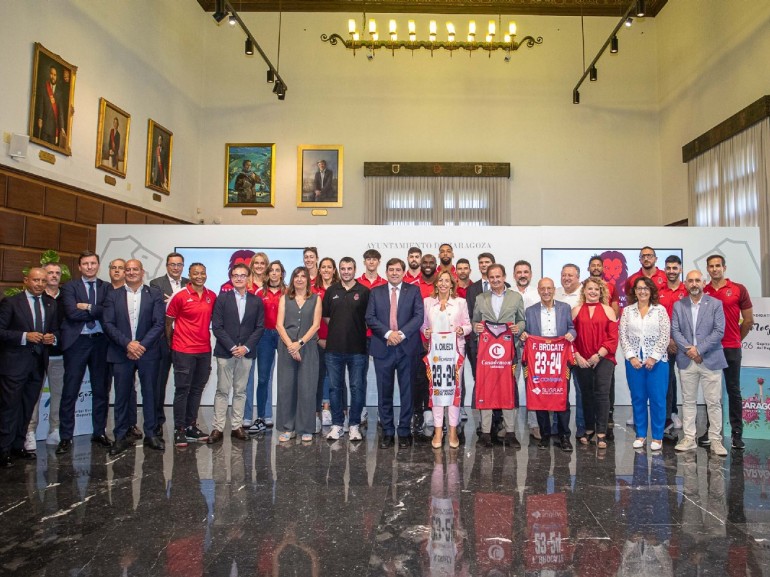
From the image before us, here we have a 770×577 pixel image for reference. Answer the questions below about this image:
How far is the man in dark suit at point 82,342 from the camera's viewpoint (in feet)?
14.8

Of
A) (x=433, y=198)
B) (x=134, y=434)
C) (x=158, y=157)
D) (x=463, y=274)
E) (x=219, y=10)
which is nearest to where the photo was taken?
(x=134, y=434)

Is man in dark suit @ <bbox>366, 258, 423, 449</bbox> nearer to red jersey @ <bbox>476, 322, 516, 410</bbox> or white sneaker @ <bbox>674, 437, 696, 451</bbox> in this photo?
red jersey @ <bbox>476, 322, 516, 410</bbox>

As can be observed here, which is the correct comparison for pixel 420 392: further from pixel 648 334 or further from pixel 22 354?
pixel 22 354

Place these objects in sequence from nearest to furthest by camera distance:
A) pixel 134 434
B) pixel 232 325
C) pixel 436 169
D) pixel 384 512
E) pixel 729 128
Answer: pixel 384 512 < pixel 232 325 < pixel 134 434 < pixel 729 128 < pixel 436 169

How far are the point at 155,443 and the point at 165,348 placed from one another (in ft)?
3.03

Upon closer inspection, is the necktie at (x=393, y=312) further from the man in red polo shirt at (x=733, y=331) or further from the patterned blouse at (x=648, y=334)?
the man in red polo shirt at (x=733, y=331)

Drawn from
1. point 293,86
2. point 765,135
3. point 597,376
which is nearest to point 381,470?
point 597,376

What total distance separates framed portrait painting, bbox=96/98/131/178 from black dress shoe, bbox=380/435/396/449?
20.0 feet

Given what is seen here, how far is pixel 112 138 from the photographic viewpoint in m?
8.14

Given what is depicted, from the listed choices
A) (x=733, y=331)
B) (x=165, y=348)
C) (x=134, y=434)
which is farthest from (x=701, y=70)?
(x=134, y=434)

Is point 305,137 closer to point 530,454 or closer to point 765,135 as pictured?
point 765,135

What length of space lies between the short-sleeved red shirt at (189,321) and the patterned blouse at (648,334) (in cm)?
368

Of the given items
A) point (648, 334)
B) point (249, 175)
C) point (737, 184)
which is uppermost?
point (249, 175)

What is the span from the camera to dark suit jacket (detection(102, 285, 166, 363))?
14.8ft
